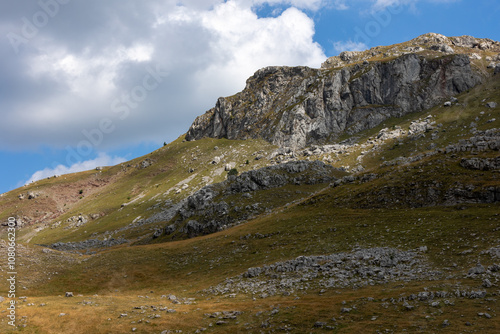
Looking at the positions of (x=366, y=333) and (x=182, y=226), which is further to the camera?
(x=182, y=226)

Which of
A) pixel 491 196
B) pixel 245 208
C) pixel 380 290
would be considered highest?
pixel 245 208

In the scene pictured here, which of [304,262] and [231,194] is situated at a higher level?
[231,194]

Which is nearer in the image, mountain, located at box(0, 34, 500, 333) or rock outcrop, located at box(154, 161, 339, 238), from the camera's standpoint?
mountain, located at box(0, 34, 500, 333)

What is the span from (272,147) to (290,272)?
16317 cm

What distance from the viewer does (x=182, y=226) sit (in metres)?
90.4

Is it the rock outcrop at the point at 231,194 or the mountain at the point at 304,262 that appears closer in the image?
the mountain at the point at 304,262

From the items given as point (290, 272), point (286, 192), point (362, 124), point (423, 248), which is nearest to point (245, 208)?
point (286, 192)

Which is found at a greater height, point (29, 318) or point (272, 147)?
point (272, 147)

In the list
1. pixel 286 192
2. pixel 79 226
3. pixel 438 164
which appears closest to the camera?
pixel 438 164

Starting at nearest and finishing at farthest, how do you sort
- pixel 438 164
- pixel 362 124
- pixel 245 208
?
1. pixel 438 164
2. pixel 245 208
3. pixel 362 124

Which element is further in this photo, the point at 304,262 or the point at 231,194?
the point at 231,194

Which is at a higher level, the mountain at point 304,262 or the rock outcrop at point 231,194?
the rock outcrop at point 231,194

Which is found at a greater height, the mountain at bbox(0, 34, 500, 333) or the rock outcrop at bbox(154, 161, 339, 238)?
the rock outcrop at bbox(154, 161, 339, 238)

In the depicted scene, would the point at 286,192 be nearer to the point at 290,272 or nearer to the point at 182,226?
the point at 182,226
